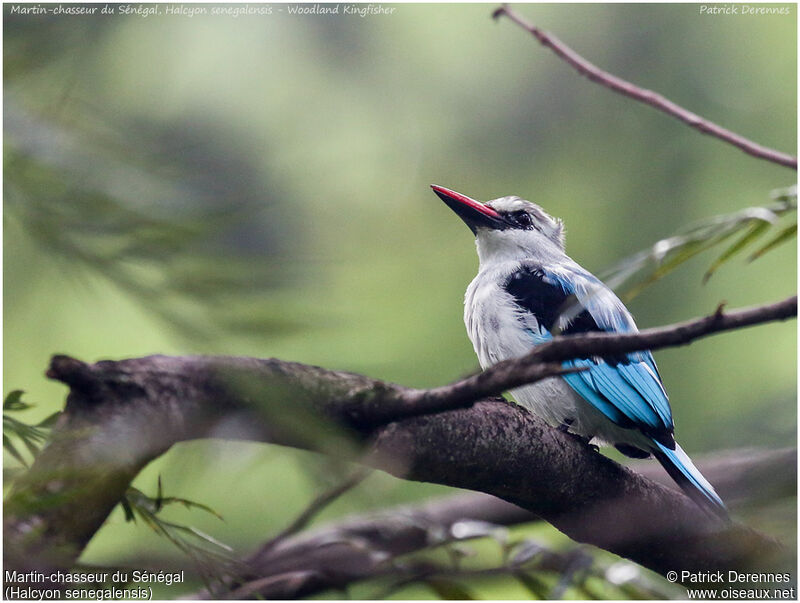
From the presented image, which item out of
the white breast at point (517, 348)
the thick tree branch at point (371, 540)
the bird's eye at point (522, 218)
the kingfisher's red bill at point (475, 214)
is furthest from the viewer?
the bird's eye at point (522, 218)

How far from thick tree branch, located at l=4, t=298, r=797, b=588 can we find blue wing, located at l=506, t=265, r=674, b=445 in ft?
2.28

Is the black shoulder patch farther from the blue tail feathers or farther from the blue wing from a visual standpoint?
the blue tail feathers

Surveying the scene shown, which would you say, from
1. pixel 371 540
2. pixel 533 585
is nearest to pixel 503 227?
pixel 371 540

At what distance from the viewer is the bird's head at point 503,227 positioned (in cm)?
360

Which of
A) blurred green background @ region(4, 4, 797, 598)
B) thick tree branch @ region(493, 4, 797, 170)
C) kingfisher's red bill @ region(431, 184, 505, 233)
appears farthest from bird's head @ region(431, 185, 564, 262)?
thick tree branch @ region(493, 4, 797, 170)

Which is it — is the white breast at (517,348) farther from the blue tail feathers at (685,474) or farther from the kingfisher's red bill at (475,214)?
the kingfisher's red bill at (475,214)

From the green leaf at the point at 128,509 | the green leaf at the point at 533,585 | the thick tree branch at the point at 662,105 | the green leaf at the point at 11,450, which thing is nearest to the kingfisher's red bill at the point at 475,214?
the thick tree branch at the point at 662,105

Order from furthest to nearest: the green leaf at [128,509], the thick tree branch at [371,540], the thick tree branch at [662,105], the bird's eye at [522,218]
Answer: the bird's eye at [522,218], the thick tree branch at [371,540], the thick tree branch at [662,105], the green leaf at [128,509]

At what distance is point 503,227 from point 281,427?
271 centimetres

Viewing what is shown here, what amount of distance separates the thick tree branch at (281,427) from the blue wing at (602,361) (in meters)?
0.70

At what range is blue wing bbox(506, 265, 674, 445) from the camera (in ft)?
8.88

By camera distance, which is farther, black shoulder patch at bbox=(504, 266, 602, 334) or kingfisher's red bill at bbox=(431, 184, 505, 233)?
kingfisher's red bill at bbox=(431, 184, 505, 233)

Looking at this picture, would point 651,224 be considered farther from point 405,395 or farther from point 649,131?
point 405,395

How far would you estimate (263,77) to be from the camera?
5.06 metres
